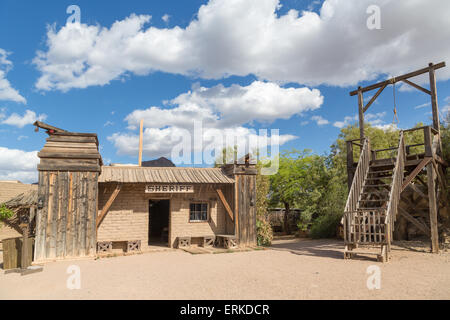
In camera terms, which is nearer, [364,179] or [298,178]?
[364,179]

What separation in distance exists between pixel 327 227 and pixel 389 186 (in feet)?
23.5

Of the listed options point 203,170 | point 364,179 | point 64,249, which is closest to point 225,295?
point 64,249

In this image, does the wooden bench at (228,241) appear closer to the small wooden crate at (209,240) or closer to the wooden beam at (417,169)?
the small wooden crate at (209,240)

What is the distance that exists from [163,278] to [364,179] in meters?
7.82

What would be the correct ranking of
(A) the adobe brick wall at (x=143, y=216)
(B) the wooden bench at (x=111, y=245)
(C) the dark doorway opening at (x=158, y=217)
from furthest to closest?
1. (C) the dark doorway opening at (x=158, y=217)
2. (A) the adobe brick wall at (x=143, y=216)
3. (B) the wooden bench at (x=111, y=245)

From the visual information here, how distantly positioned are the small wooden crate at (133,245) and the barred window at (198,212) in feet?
7.64

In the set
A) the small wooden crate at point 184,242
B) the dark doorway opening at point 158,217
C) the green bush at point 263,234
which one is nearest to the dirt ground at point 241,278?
the small wooden crate at point 184,242

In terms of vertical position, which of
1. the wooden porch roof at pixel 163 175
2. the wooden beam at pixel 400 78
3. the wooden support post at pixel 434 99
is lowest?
the wooden porch roof at pixel 163 175

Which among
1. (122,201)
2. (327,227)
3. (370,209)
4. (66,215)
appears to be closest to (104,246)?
(122,201)

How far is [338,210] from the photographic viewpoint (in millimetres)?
17609

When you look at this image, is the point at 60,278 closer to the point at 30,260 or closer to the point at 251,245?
the point at 30,260

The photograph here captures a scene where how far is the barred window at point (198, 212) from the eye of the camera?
13.7 metres

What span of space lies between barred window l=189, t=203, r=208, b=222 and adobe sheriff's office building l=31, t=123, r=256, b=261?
0.14ft

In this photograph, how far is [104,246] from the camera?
11.8 meters
